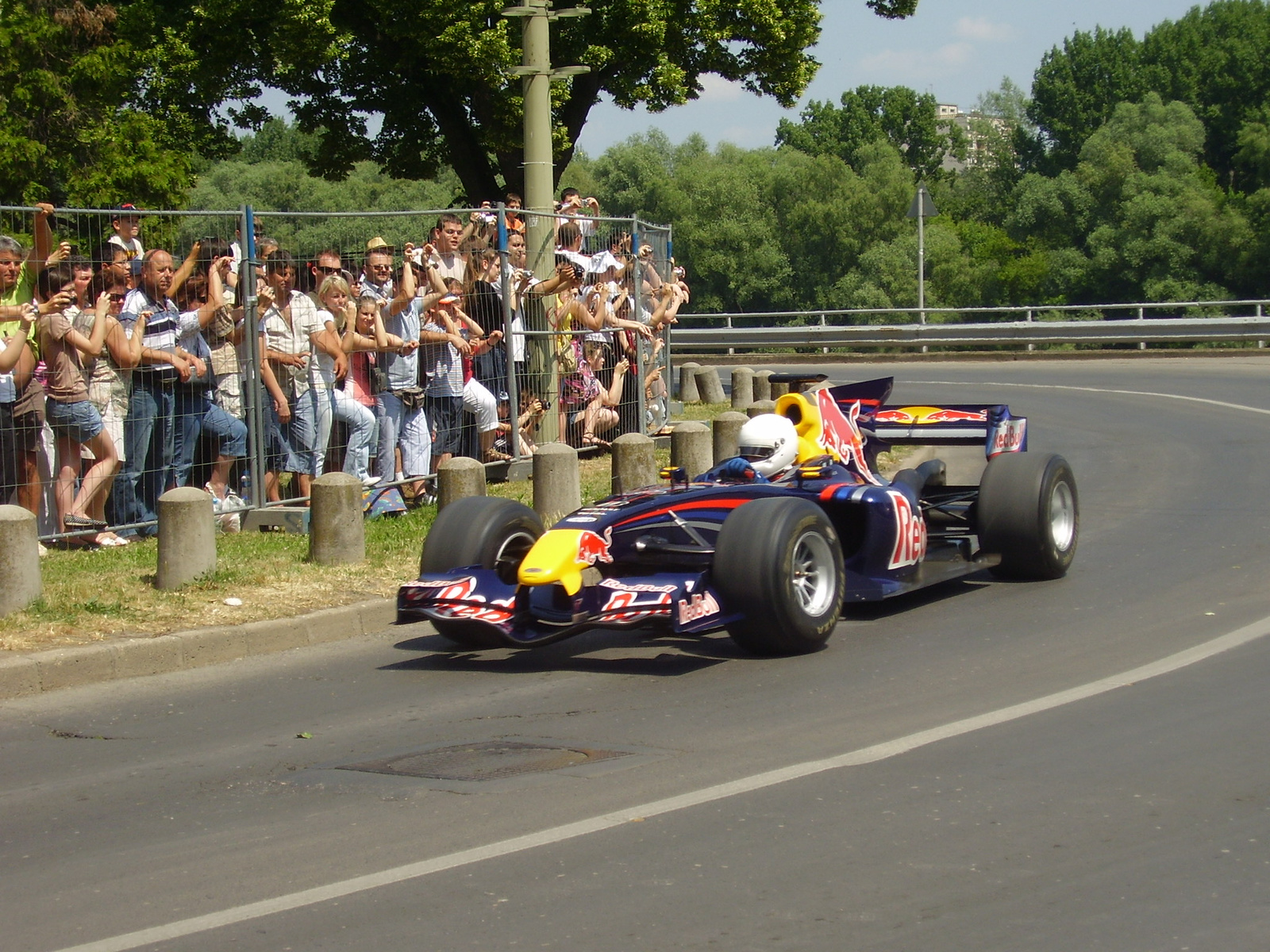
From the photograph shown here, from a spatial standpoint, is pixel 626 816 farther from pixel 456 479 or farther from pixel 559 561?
pixel 456 479

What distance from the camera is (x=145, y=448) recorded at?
435 inches

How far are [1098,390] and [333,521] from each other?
17551 millimetres

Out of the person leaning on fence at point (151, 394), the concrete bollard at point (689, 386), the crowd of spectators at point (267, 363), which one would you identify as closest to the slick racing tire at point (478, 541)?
the crowd of spectators at point (267, 363)

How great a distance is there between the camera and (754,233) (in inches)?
3248

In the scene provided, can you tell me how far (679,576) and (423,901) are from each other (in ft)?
11.4

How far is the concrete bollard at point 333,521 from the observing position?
34.2 ft

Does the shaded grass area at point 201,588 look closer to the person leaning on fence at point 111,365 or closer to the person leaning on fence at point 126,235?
the person leaning on fence at point 111,365

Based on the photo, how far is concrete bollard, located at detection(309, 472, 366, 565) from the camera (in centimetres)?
1042

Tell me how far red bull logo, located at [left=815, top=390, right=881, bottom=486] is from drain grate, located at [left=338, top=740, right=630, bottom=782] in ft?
11.5

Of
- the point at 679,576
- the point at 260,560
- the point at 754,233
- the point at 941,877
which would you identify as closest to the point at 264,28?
the point at 260,560

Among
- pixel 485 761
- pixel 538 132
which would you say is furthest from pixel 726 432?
pixel 485 761

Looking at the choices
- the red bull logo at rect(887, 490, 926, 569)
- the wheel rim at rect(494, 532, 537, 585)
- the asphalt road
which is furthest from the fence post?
the red bull logo at rect(887, 490, 926, 569)

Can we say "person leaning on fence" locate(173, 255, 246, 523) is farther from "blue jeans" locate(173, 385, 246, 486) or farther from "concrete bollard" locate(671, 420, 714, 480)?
"concrete bollard" locate(671, 420, 714, 480)

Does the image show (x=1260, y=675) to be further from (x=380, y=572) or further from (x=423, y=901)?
(x=380, y=572)
